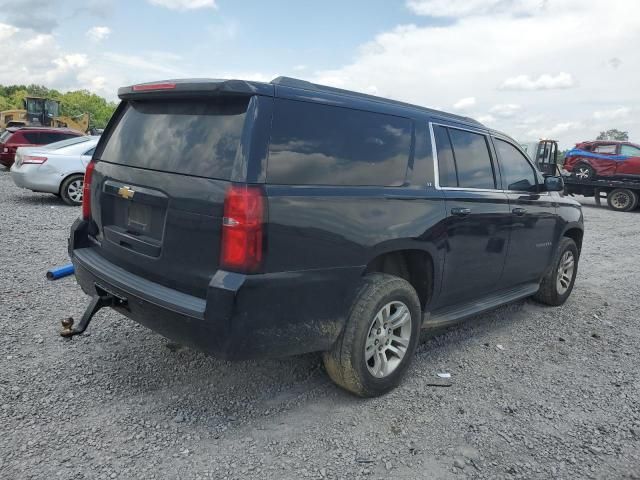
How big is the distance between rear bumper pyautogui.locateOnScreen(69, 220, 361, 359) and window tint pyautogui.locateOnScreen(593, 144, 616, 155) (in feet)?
58.6

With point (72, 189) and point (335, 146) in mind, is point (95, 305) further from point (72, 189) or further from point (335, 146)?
point (72, 189)

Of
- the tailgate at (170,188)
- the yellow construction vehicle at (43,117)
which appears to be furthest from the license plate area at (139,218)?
the yellow construction vehicle at (43,117)

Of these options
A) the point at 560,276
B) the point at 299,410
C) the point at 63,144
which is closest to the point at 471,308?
the point at 299,410

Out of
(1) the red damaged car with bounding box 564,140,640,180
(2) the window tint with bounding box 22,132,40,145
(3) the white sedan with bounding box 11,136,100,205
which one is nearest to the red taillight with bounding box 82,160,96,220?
(3) the white sedan with bounding box 11,136,100,205

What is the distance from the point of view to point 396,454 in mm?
2850

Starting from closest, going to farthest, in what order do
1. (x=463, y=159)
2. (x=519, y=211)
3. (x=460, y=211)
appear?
(x=460, y=211) → (x=463, y=159) → (x=519, y=211)

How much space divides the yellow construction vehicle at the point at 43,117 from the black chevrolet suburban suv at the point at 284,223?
29330 millimetres

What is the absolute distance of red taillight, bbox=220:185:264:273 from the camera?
260 centimetres

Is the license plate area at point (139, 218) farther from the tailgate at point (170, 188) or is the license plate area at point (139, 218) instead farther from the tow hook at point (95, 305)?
the tow hook at point (95, 305)

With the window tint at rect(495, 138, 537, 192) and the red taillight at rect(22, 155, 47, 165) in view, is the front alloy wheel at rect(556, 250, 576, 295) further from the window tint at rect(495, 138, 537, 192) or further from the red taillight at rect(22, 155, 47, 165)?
the red taillight at rect(22, 155, 47, 165)

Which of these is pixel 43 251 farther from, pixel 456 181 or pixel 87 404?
pixel 456 181

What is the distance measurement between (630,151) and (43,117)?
29.7 metres

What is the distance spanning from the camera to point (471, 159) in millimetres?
4227

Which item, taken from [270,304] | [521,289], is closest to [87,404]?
[270,304]
